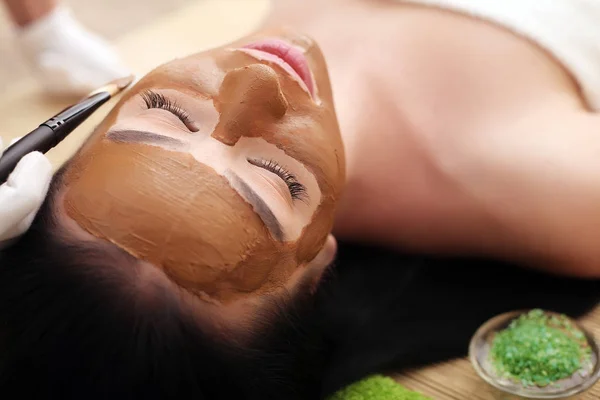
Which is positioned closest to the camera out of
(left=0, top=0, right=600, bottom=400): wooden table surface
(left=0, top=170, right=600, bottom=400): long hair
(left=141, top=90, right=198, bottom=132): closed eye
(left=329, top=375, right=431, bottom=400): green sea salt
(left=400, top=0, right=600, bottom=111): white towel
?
(left=0, top=170, right=600, bottom=400): long hair

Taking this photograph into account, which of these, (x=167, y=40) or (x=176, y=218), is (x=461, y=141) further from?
(x=167, y=40)

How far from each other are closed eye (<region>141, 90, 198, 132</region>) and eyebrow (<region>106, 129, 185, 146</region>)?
0.04 meters

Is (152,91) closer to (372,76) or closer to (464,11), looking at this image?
(372,76)

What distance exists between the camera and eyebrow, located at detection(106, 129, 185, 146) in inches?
34.5

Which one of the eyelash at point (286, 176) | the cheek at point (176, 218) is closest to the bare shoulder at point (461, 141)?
the eyelash at point (286, 176)

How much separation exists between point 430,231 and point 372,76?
11.3 inches

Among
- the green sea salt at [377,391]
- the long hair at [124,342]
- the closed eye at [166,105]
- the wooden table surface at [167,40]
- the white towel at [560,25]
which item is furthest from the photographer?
the wooden table surface at [167,40]

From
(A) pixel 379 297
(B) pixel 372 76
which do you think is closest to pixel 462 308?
(A) pixel 379 297

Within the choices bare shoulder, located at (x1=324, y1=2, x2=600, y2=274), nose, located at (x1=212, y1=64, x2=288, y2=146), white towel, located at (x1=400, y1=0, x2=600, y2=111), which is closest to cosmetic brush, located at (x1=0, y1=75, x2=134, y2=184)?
nose, located at (x1=212, y1=64, x2=288, y2=146)

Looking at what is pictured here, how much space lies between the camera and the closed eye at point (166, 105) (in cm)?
91

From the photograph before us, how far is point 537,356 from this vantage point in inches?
38.0

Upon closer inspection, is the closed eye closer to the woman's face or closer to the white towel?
the woman's face

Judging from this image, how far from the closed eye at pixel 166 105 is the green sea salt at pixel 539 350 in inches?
20.1

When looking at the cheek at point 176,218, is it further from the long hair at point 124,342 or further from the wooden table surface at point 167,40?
the wooden table surface at point 167,40
